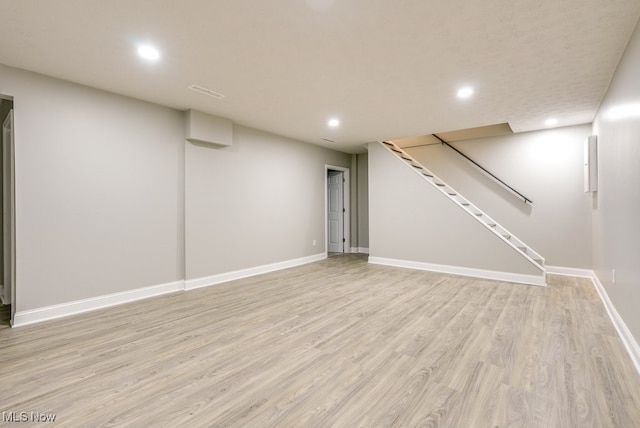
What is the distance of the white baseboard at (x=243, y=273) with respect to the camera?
4348 millimetres

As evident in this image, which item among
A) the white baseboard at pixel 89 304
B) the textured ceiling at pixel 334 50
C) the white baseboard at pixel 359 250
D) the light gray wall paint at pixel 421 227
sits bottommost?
the white baseboard at pixel 89 304

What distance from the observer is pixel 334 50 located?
2.59 meters

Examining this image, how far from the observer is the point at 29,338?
2662 mm

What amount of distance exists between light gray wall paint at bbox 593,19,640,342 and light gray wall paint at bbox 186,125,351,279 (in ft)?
15.3

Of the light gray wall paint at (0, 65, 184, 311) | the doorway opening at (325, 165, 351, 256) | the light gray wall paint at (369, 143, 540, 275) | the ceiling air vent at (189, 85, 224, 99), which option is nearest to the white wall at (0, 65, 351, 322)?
the light gray wall paint at (0, 65, 184, 311)

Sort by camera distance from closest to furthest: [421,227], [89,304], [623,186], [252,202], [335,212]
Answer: [623,186], [89,304], [252,202], [421,227], [335,212]

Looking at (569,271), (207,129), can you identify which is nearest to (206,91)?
(207,129)

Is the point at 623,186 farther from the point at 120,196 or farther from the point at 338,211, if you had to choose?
the point at 338,211

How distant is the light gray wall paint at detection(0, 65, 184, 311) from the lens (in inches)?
118

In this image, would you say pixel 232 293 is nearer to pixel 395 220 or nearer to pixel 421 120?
pixel 395 220

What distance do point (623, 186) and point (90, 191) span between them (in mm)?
5390

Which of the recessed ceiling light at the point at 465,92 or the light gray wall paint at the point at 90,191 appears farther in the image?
the recessed ceiling light at the point at 465,92

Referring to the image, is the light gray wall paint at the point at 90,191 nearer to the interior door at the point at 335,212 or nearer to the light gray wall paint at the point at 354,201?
the interior door at the point at 335,212

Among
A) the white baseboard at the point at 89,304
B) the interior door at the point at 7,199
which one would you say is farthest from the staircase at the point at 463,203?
the interior door at the point at 7,199
